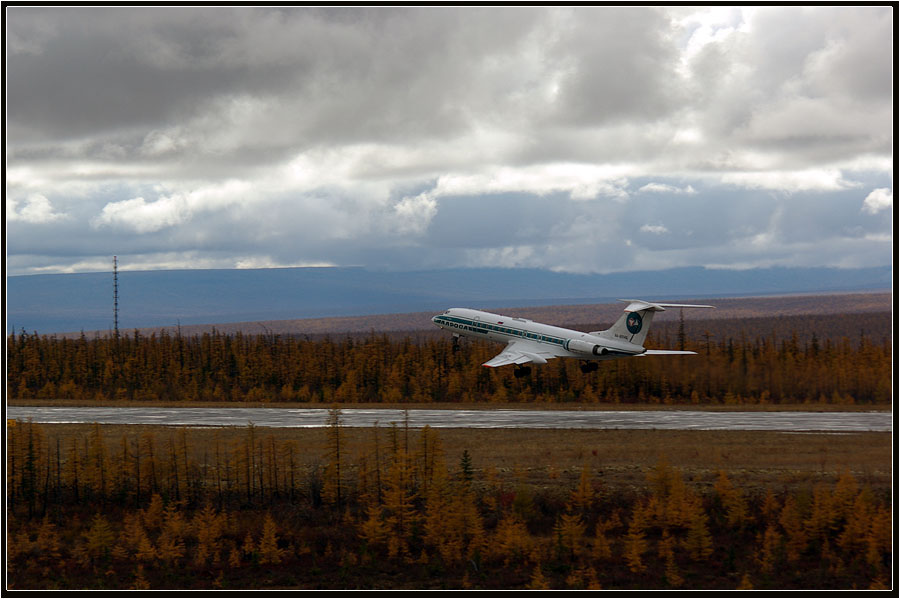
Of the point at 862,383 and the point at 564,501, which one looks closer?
the point at 564,501

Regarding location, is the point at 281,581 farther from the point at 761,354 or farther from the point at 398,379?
the point at 761,354

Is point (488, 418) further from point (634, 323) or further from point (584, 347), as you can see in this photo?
point (634, 323)

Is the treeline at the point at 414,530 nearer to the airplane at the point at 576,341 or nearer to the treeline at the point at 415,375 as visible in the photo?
the treeline at the point at 415,375

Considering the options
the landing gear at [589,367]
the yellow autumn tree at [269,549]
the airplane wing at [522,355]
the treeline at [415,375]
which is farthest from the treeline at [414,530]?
the landing gear at [589,367]

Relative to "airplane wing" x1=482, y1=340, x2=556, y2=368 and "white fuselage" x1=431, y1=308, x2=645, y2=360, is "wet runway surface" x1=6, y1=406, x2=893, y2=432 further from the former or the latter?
"white fuselage" x1=431, y1=308, x2=645, y2=360

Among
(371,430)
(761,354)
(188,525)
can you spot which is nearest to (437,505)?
(188,525)
